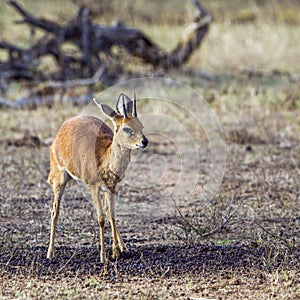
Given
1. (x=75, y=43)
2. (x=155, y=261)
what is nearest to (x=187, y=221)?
(x=155, y=261)

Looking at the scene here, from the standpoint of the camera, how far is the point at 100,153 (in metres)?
5.00

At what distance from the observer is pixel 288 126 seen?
9.78 meters

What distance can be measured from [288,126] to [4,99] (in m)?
4.15

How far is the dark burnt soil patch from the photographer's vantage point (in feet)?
15.9

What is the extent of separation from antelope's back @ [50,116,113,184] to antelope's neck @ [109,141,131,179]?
12 centimetres

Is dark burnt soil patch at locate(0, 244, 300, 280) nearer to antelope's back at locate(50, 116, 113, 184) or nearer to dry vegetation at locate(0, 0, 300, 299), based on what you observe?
dry vegetation at locate(0, 0, 300, 299)

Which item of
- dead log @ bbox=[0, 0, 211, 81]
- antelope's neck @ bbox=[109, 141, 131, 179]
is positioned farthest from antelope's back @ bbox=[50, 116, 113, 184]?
dead log @ bbox=[0, 0, 211, 81]

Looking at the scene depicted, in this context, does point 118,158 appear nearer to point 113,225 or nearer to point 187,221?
point 113,225

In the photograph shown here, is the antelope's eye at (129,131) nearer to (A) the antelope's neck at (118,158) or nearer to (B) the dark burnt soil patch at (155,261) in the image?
(A) the antelope's neck at (118,158)

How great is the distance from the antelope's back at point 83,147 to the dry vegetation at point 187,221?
0.61m

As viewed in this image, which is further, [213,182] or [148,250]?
[213,182]

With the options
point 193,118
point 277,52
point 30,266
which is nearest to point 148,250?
point 30,266

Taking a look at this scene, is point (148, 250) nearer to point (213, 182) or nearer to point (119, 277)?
point (119, 277)

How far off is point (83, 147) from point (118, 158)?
0.36 meters
